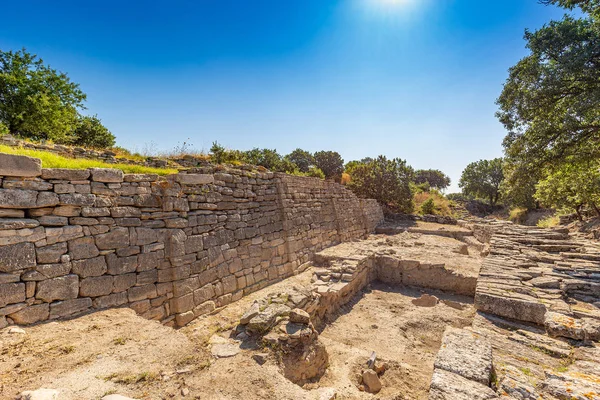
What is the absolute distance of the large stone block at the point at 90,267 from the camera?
4.11 meters

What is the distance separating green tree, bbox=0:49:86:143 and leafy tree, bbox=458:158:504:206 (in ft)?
150

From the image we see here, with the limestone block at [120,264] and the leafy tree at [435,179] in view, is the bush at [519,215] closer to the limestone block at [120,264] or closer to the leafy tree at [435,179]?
the leafy tree at [435,179]

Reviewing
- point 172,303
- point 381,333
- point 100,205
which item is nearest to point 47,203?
point 100,205

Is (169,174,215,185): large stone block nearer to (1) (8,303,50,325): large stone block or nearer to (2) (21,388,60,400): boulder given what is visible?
(1) (8,303,50,325): large stone block

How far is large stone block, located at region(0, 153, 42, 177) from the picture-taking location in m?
3.58

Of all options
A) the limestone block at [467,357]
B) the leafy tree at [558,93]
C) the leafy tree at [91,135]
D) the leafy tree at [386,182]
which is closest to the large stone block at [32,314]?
the limestone block at [467,357]

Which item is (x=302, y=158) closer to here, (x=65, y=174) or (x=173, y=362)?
(x=65, y=174)

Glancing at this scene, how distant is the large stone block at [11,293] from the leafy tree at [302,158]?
87.1 ft

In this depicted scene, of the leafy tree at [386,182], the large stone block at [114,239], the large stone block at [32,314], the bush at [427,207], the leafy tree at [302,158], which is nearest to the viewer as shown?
the large stone block at [32,314]

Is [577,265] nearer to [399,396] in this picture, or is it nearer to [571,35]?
[399,396]

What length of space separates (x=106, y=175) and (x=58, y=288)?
78.0 inches

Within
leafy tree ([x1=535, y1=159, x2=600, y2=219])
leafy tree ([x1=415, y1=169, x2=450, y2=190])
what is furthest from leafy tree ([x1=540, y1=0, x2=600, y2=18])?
leafy tree ([x1=415, y1=169, x2=450, y2=190])

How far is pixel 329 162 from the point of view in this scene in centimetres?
2962

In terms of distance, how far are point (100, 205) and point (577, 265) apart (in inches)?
359
